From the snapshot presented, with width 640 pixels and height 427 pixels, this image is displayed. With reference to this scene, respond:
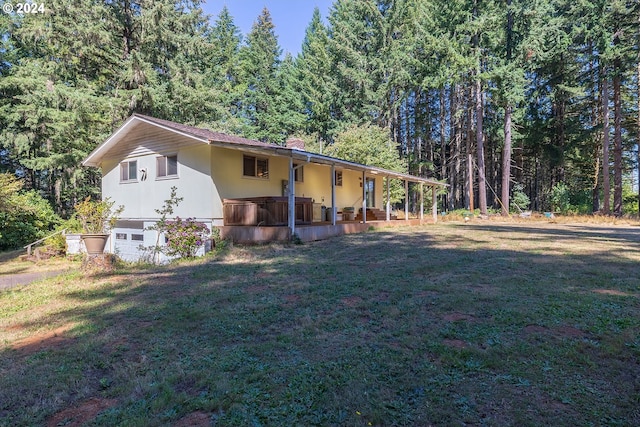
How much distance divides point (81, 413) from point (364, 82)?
28161mm

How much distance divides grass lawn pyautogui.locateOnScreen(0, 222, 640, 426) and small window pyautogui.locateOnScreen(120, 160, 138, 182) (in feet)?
28.5

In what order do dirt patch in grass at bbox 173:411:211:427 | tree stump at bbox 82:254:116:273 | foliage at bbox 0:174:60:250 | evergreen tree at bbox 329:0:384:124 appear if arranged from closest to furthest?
1. dirt patch in grass at bbox 173:411:211:427
2. tree stump at bbox 82:254:116:273
3. foliage at bbox 0:174:60:250
4. evergreen tree at bbox 329:0:384:124

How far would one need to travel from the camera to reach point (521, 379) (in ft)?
8.20

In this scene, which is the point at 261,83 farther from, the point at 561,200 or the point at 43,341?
the point at 43,341

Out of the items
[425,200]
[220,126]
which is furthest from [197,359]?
[425,200]

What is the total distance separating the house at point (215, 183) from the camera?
34.9 feet

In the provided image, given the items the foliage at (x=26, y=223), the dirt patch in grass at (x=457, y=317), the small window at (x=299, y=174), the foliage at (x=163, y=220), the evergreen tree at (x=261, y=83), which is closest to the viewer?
the dirt patch in grass at (x=457, y=317)

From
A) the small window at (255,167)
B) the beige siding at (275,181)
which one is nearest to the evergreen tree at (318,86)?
the beige siding at (275,181)

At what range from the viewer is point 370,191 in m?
18.7

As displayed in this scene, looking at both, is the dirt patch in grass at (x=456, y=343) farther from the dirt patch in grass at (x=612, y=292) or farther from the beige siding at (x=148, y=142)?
the beige siding at (x=148, y=142)

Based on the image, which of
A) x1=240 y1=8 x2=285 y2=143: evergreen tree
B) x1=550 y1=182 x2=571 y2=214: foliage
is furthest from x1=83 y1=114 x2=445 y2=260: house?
x1=240 y1=8 x2=285 y2=143: evergreen tree

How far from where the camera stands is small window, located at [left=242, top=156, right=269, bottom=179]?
1212 centimetres

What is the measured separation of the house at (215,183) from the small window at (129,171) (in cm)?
4

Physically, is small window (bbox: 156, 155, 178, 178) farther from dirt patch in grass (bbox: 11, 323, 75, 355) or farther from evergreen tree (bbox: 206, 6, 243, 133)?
evergreen tree (bbox: 206, 6, 243, 133)
